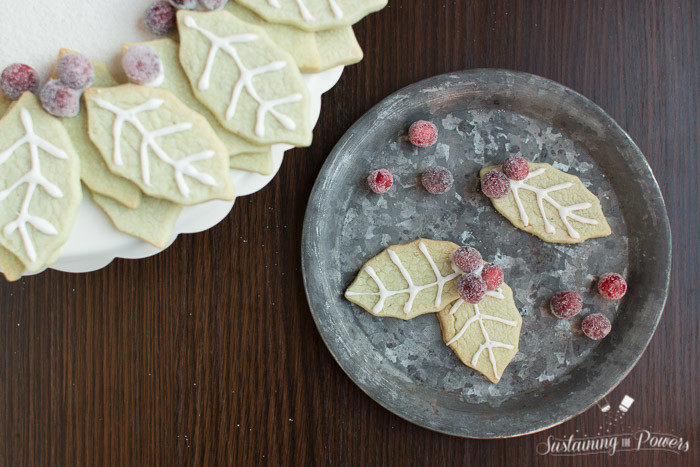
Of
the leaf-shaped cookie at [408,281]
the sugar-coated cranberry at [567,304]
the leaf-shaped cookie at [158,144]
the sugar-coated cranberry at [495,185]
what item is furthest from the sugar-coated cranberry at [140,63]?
the sugar-coated cranberry at [567,304]

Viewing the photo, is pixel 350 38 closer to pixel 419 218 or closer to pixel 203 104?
pixel 203 104

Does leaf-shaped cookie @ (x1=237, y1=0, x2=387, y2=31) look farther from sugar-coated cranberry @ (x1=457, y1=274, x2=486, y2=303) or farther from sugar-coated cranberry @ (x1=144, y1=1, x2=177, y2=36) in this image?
sugar-coated cranberry @ (x1=457, y1=274, x2=486, y2=303)

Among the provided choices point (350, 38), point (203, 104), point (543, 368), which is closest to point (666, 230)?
point (543, 368)

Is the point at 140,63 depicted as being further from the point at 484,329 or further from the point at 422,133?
the point at 484,329

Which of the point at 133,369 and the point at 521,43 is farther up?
the point at 521,43

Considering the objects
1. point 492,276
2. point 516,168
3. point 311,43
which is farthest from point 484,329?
point 311,43

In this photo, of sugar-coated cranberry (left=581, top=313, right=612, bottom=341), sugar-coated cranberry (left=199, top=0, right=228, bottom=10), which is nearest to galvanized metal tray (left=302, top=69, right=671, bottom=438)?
sugar-coated cranberry (left=581, top=313, right=612, bottom=341)
